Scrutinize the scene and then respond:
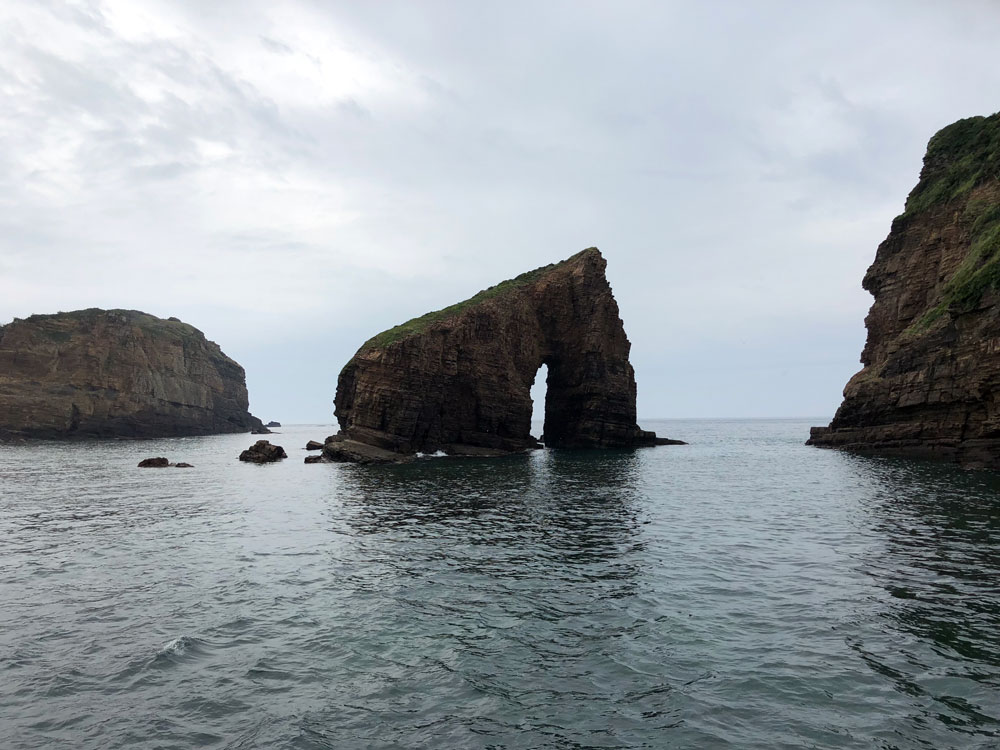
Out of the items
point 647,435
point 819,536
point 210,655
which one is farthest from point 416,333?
point 210,655

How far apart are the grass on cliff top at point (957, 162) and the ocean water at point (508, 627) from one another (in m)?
50.8

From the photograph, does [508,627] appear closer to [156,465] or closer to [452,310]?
[156,465]

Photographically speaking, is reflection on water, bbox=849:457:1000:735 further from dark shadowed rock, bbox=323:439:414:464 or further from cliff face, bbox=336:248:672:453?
cliff face, bbox=336:248:672:453

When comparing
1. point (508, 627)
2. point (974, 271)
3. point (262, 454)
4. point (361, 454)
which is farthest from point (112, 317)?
point (974, 271)

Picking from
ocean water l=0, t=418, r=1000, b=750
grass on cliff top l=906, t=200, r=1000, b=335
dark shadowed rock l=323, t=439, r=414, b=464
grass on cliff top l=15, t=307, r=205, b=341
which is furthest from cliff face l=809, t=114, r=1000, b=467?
grass on cliff top l=15, t=307, r=205, b=341

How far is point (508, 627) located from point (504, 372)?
63753mm

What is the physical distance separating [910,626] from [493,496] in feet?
87.1

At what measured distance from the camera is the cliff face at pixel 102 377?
355 ft

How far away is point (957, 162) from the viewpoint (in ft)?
227

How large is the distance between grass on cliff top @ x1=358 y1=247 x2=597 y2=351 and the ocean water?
4192 centimetres

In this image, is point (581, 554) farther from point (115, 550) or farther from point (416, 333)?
point (416, 333)

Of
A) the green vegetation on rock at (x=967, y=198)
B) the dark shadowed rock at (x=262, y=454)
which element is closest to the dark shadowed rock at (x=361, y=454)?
the dark shadowed rock at (x=262, y=454)

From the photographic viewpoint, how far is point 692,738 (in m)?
9.47

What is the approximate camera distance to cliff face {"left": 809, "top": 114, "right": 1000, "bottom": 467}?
4588 cm
